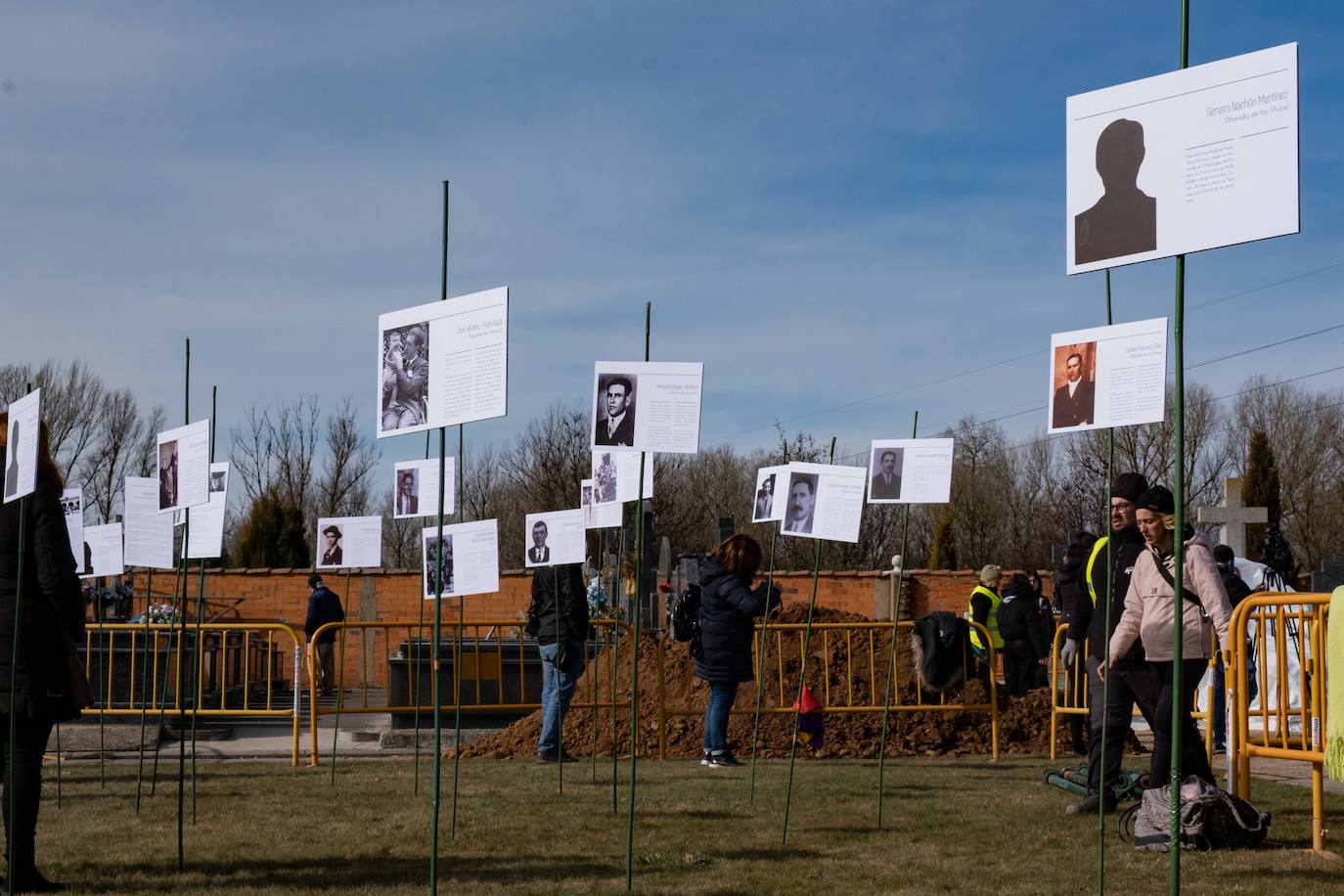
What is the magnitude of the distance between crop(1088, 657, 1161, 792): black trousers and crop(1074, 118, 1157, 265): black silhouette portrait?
122 inches

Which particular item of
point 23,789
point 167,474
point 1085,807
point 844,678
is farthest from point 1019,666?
point 23,789

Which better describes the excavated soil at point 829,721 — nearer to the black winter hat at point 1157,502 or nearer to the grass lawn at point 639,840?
Result: the grass lawn at point 639,840

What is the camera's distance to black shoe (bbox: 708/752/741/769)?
1155cm

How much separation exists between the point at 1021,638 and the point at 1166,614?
8.24 metres

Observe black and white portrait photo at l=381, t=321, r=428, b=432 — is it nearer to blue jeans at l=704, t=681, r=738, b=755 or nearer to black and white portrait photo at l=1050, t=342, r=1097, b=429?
black and white portrait photo at l=1050, t=342, r=1097, b=429

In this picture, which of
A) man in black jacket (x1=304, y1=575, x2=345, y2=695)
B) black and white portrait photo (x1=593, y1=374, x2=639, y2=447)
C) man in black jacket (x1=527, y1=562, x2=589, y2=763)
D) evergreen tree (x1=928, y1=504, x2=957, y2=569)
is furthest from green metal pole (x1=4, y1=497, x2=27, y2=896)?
evergreen tree (x1=928, y1=504, x2=957, y2=569)

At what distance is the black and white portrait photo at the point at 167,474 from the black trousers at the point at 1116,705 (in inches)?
187

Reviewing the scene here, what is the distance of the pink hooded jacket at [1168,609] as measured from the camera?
711 cm

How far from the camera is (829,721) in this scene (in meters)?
13.6

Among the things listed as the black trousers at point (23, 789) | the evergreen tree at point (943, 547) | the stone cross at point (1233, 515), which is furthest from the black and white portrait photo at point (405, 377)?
the evergreen tree at point (943, 547)

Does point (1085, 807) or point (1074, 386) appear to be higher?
point (1074, 386)

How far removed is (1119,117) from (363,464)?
50831 millimetres

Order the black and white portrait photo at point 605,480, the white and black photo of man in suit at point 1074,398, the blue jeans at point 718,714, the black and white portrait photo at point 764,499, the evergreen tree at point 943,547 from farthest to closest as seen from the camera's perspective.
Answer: the evergreen tree at point 943,547 < the blue jeans at point 718,714 < the black and white portrait photo at point 605,480 < the black and white portrait photo at point 764,499 < the white and black photo of man in suit at point 1074,398

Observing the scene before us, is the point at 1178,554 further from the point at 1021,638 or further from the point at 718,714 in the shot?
the point at 1021,638
